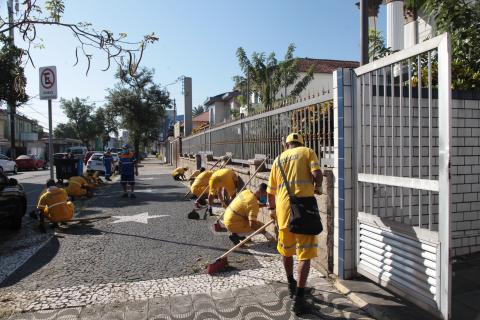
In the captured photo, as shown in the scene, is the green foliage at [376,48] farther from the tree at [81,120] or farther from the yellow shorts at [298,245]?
the tree at [81,120]

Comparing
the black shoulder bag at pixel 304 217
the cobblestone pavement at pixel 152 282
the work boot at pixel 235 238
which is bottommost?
the cobblestone pavement at pixel 152 282

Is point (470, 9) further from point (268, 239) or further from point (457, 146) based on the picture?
point (268, 239)

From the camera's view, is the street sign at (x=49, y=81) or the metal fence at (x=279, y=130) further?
the street sign at (x=49, y=81)

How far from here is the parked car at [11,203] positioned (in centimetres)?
711

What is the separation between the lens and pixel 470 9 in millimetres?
5801

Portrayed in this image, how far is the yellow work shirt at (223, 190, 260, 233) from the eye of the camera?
5.75 meters

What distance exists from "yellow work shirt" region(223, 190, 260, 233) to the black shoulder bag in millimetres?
1842

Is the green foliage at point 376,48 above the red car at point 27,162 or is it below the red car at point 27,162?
above

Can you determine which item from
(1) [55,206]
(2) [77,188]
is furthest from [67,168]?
(1) [55,206]

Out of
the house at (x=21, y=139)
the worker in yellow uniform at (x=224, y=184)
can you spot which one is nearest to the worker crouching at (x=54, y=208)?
the worker in yellow uniform at (x=224, y=184)

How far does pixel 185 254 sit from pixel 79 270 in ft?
4.60

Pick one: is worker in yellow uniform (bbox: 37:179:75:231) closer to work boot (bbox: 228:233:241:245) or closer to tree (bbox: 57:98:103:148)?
work boot (bbox: 228:233:241:245)

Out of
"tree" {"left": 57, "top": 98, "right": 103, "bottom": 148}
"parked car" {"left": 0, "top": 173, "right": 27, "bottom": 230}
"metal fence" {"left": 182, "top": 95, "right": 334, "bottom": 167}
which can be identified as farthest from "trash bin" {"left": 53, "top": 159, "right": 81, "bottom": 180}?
"tree" {"left": 57, "top": 98, "right": 103, "bottom": 148}

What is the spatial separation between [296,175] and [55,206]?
5.35 m
